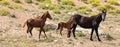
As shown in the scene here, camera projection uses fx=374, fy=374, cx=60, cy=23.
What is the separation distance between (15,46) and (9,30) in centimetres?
462

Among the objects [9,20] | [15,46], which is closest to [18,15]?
[9,20]

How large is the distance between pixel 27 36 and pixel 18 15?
8.74 m

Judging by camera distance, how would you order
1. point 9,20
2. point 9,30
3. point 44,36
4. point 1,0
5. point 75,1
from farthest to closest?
point 75,1
point 1,0
point 9,20
point 9,30
point 44,36

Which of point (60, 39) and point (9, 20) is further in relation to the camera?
point (9, 20)

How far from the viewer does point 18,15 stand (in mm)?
30172

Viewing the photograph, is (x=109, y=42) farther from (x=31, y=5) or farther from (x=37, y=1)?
(x=37, y=1)

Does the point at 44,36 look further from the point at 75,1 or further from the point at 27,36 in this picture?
the point at 75,1

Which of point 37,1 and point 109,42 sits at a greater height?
point 109,42

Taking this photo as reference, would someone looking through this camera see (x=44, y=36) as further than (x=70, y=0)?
No

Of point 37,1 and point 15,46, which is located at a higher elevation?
point 15,46

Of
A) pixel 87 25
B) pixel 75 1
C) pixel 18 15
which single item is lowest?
pixel 75 1

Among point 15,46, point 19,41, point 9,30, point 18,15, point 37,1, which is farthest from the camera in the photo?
point 37,1

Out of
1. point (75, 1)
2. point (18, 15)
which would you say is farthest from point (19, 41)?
point (75, 1)

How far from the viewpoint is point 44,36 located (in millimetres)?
21844
